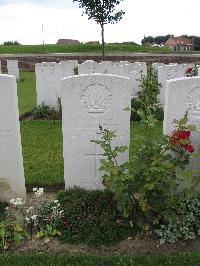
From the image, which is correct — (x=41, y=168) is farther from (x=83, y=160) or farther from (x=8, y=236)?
(x=8, y=236)

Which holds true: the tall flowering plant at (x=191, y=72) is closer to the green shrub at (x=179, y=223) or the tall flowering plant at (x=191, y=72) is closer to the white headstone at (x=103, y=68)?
the white headstone at (x=103, y=68)

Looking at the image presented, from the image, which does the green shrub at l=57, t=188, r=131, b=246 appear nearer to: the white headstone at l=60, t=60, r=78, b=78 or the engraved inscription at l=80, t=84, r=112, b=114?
the engraved inscription at l=80, t=84, r=112, b=114

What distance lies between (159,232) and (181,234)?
24 cm

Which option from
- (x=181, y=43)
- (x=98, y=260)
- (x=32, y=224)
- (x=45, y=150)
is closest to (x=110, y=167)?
(x=98, y=260)

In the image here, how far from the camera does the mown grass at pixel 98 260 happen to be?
4062 millimetres

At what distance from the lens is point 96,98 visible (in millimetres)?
4957

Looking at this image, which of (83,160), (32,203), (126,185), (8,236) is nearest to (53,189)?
(32,203)

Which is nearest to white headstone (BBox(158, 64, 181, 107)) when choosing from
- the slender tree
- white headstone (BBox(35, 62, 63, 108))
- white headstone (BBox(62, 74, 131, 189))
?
white headstone (BBox(35, 62, 63, 108))

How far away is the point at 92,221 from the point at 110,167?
28.1 inches

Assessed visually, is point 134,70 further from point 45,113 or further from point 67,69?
point 45,113

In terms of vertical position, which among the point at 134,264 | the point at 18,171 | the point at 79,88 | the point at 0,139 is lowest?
the point at 134,264

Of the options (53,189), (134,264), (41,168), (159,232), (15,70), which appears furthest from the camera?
(15,70)

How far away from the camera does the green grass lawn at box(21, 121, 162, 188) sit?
6184 millimetres

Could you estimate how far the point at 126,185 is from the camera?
4285 millimetres
